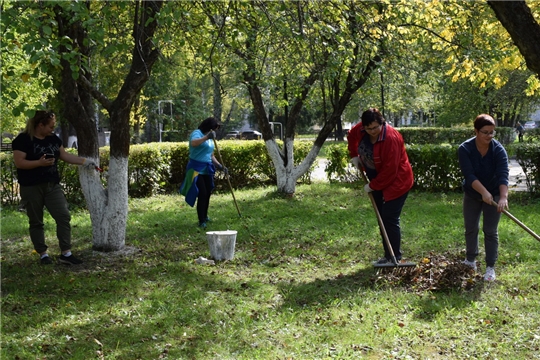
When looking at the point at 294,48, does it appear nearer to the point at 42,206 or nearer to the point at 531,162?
the point at 42,206

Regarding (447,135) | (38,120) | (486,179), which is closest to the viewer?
(486,179)

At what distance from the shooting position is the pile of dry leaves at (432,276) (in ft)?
18.7

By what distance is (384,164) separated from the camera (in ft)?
19.8

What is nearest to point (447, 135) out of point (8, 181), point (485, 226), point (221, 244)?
point (8, 181)

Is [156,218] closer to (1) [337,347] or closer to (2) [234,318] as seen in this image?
(2) [234,318]

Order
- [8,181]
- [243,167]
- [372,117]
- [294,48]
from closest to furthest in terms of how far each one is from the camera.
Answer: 1. [372,117]
2. [294,48]
3. [8,181]
4. [243,167]

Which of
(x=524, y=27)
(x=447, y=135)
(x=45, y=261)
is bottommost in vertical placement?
(x=45, y=261)

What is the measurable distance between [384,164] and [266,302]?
1.83 metres

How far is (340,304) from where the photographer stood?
5375 millimetres

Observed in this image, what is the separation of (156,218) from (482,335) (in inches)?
259

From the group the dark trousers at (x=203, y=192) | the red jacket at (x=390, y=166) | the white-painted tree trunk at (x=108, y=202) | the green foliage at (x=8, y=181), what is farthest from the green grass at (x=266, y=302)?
the green foliage at (x=8, y=181)

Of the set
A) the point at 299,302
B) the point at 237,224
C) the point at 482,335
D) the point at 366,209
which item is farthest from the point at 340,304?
the point at 366,209

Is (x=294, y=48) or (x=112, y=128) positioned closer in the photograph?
(x=112, y=128)

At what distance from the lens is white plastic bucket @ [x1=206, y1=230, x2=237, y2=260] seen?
6996 mm
